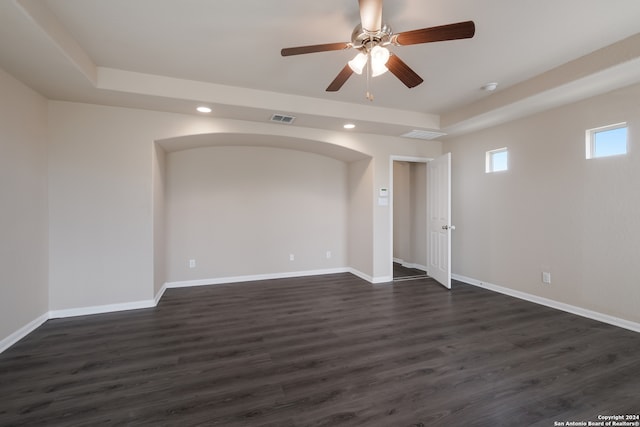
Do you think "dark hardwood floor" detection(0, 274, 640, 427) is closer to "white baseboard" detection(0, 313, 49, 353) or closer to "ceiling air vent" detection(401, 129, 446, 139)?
"white baseboard" detection(0, 313, 49, 353)

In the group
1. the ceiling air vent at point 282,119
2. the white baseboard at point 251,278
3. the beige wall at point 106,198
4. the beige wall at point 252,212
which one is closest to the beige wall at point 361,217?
the beige wall at point 252,212

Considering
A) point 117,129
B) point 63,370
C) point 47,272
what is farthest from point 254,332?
point 117,129

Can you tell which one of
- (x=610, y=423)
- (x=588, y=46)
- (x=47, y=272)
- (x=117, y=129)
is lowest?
(x=610, y=423)

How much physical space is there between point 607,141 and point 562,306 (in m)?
2.02

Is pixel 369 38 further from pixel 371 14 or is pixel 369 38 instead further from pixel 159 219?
pixel 159 219

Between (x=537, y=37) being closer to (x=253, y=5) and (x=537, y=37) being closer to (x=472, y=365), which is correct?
(x=253, y=5)

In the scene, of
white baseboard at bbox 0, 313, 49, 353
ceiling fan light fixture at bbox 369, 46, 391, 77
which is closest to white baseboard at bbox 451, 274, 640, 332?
ceiling fan light fixture at bbox 369, 46, 391, 77

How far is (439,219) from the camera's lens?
464 cm

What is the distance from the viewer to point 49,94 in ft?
9.70

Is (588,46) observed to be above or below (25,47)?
above

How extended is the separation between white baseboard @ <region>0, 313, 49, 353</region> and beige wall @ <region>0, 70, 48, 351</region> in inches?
1.3

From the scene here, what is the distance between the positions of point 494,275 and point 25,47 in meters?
5.90

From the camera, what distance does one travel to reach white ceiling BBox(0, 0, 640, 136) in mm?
1979

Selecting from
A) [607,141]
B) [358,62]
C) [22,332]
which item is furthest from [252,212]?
[607,141]
